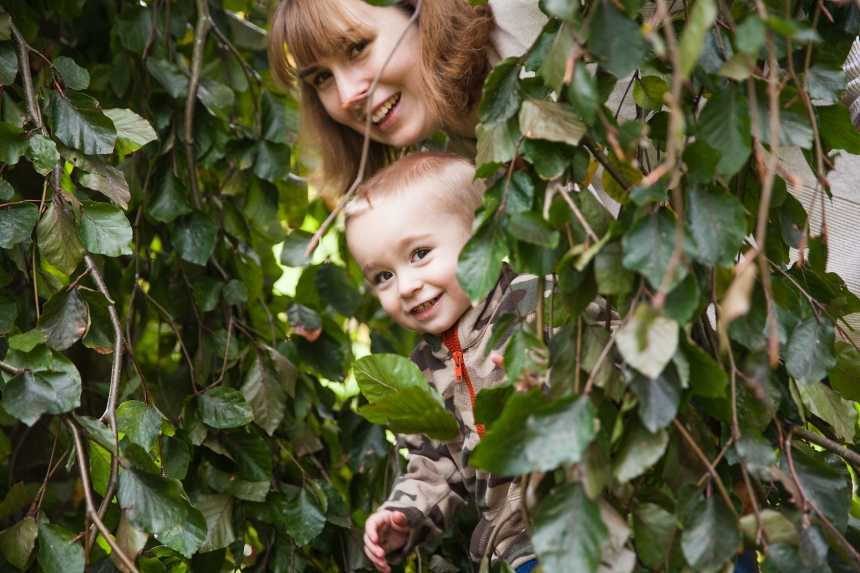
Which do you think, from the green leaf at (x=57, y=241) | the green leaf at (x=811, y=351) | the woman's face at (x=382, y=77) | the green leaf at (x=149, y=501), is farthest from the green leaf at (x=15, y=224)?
the green leaf at (x=811, y=351)

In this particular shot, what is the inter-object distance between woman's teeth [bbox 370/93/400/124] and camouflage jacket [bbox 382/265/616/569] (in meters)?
0.37

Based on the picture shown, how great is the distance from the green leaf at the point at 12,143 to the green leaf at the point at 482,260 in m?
0.53

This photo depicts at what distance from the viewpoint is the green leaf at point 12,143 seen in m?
0.82

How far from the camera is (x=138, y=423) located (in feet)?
2.78

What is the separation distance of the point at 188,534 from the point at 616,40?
602mm

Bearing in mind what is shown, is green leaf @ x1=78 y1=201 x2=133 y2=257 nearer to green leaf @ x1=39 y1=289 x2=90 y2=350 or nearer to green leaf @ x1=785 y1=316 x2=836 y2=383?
green leaf @ x1=39 y1=289 x2=90 y2=350

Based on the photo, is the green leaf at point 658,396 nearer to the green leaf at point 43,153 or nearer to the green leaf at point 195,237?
the green leaf at point 43,153

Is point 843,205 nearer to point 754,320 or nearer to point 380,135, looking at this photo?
point 754,320

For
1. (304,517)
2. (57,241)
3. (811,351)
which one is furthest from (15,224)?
(811,351)

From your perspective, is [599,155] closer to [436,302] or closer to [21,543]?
[436,302]

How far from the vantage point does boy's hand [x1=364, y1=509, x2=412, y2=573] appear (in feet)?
3.49

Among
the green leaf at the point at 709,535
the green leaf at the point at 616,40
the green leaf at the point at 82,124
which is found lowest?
the green leaf at the point at 82,124

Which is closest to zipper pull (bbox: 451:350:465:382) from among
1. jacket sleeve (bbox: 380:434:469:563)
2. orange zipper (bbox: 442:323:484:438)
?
orange zipper (bbox: 442:323:484:438)

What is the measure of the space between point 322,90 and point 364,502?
0.74 m
